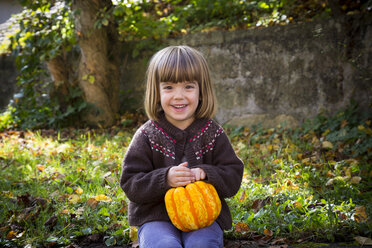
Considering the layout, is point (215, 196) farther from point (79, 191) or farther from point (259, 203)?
point (79, 191)

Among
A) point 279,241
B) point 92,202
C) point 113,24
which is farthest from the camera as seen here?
point 113,24

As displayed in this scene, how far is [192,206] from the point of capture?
75.3 inches

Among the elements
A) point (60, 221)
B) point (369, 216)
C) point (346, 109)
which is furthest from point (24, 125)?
point (369, 216)

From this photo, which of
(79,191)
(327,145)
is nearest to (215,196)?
(79,191)

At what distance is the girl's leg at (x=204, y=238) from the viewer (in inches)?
73.9

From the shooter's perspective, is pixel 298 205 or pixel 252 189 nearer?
pixel 298 205

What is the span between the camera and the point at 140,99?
6965 mm

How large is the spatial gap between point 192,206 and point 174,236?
22 cm

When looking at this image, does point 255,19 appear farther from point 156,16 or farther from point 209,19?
point 156,16

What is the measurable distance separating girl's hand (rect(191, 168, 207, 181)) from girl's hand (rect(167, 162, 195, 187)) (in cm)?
3

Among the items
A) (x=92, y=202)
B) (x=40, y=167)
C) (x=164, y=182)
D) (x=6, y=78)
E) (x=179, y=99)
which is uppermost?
(x=6, y=78)

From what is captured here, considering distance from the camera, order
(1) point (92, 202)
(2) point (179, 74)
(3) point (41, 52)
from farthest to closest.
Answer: (3) point (41, 52), (1) point (92, 202), (2) point (179, 74)

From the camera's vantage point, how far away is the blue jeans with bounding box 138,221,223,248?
6.17ft

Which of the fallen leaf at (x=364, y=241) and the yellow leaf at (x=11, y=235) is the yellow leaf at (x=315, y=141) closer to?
the fallen leaf at (x=364, y=241)
